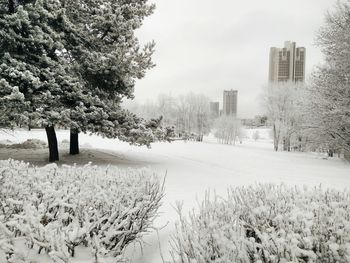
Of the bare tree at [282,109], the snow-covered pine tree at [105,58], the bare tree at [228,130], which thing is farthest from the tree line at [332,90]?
the bare tree at [228,130]

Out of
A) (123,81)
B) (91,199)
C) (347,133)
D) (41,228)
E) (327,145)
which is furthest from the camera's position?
(327,145)

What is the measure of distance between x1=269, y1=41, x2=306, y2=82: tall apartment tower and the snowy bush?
378 ft

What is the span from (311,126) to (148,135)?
15777 mm

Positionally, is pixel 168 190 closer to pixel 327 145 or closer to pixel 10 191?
pixel 10 191

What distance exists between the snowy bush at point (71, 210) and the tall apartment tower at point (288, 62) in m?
115

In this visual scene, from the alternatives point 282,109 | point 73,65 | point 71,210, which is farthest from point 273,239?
point 282,109

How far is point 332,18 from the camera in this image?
64.9 ft

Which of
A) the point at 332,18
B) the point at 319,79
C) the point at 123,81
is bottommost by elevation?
the point at 123,81

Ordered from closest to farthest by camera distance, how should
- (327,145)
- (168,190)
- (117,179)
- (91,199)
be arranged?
(91,199) < (117,179) < (168,190) < (327,145)

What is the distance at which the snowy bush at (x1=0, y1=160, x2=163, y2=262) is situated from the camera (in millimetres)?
3107

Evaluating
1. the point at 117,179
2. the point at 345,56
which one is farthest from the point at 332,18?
the point at 117,179

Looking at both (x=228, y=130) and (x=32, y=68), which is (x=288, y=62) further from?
(x=32, y=68)

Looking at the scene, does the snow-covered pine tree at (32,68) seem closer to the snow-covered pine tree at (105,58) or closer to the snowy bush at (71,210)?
the snow-covered pine tree at (105,58)

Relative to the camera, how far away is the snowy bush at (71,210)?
10.2 feet
